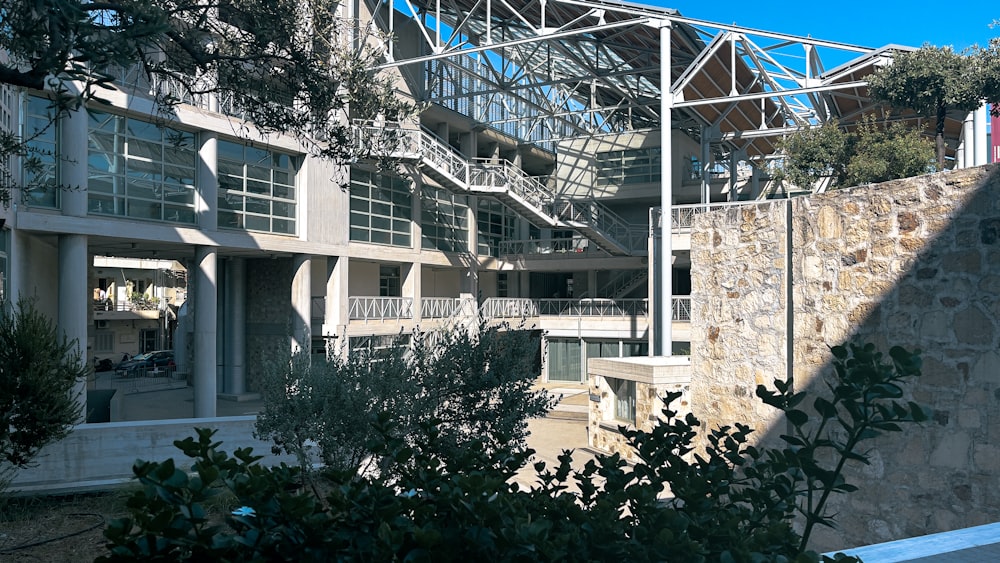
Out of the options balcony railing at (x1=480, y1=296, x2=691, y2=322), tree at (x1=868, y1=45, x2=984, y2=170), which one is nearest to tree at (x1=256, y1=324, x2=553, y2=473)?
tree at (x1=868, y1=45, x2=984, y2=170)

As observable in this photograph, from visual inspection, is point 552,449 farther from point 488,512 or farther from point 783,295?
point 488,512

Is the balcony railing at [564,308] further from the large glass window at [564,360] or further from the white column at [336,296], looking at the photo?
the white column at [336,296]

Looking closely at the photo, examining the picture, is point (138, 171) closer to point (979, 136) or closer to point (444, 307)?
point (444, 307)

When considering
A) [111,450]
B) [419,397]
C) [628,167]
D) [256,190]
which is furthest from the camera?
[628,167]

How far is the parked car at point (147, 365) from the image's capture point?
32156 millimetres

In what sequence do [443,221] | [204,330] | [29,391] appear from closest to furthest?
[29,391], [204,330], [443,221]

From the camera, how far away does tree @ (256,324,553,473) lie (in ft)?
23.9

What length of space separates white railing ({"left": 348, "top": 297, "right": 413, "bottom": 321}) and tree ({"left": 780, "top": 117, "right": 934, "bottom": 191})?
13654 millimetres

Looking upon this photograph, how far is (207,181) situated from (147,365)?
19.3 meters

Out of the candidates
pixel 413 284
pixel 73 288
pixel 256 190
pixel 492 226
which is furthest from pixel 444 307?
pixel 73 288

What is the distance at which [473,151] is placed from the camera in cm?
3077

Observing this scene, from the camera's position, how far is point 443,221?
95.3 ft

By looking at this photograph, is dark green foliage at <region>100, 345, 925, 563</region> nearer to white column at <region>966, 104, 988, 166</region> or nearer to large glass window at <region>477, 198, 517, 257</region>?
white column at <region>966, 104, 988, 166</region>

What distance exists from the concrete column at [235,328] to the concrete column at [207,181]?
584cm
